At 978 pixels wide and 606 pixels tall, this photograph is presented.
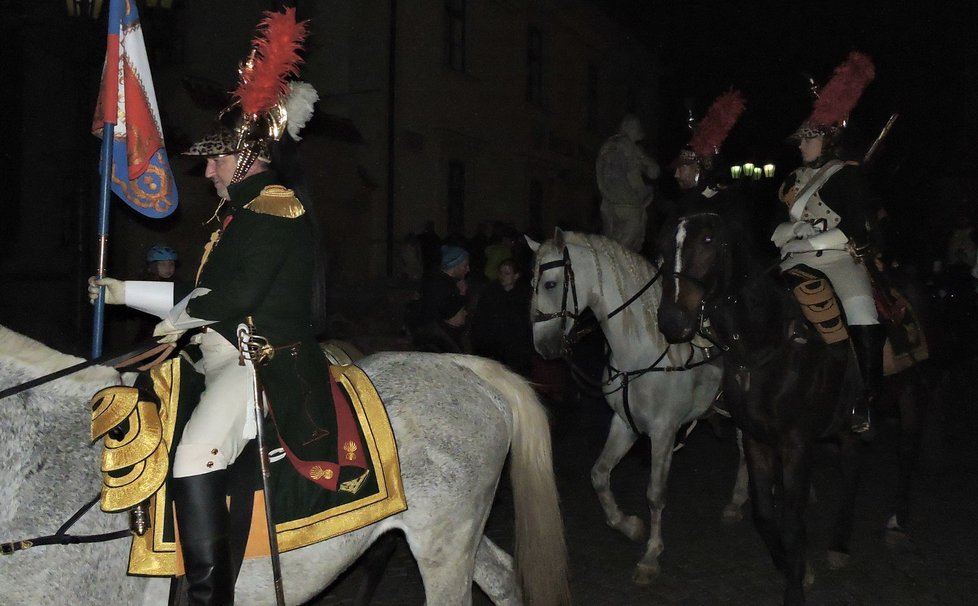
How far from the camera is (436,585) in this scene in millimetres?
4133

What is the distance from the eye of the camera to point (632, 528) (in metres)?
7.16

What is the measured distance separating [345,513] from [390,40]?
17.3m

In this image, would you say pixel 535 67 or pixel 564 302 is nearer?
pixel 564 302

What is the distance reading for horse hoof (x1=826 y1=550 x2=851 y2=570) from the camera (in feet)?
22.2

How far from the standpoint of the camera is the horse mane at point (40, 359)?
3713mm

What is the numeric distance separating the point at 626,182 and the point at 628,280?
3287 millimetres

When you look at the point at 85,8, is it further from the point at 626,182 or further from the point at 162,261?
the point at 626,182

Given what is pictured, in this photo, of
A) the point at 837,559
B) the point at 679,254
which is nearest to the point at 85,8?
the point at 679,254

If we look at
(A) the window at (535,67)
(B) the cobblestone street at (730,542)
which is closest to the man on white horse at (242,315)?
(B) the cobblestone street at (730,542)

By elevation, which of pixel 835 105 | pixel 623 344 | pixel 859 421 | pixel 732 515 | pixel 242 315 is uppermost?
pixel 835 105

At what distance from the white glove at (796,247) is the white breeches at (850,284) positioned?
7cm

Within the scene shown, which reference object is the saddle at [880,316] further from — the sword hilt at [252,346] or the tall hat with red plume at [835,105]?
the sword hilt at [252,346]

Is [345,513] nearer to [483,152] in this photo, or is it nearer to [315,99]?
[315,99]

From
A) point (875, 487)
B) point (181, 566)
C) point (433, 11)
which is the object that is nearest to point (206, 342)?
point (181, 566)
